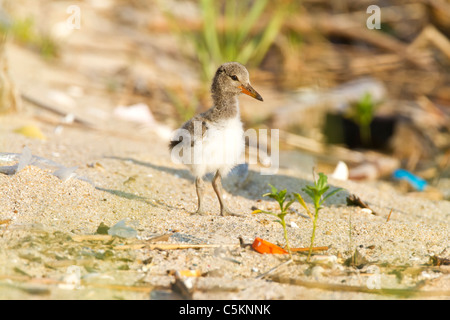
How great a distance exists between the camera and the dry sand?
2721 mm

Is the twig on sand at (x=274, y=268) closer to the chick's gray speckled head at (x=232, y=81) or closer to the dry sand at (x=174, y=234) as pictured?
the dry sand at (x=174, y=234)

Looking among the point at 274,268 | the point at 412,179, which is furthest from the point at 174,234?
the point at 412,179

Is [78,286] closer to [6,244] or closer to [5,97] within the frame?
[6,244]

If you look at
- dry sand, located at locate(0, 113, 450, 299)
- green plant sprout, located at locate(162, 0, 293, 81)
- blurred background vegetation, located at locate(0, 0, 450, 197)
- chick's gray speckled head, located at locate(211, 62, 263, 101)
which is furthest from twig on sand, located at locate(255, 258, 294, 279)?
green plant sprout, located at locate(162, 0, 293, 81)

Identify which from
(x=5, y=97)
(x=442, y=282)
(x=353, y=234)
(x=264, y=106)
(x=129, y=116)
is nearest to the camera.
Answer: (x=442, y=282)

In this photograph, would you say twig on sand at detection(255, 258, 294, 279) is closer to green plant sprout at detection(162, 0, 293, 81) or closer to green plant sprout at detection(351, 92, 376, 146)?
green plant sprout at detection(351, 92, 376, 146)

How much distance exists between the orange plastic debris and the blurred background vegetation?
8.77 feet

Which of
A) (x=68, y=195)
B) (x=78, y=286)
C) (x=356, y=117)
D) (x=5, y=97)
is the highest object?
(x=356, y=117)

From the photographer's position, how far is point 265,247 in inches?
122

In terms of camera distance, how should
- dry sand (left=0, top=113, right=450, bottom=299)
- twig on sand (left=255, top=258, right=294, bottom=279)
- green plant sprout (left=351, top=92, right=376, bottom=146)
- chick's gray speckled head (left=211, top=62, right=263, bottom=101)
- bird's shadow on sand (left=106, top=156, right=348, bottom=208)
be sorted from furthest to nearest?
green plant sprout (left=351, top=92, right=376, bottom=146), bird's shadow on sand (left=106, top=156, right=348, bottom=208), chick's gray speckled head (left=211, top=62, right=263, bottom=101), twig on sand (left=255, top=258, right=294, bottom=279), dry sand (left=0, top=113, right=450, bottom=299)

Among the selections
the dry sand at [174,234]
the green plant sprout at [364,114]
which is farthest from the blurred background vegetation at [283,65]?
the dry sand at [174,234]

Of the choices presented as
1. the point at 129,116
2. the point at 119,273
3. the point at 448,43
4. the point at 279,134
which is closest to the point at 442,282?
the point at 119,273

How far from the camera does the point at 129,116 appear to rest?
638 cm

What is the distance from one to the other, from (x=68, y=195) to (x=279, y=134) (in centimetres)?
337
